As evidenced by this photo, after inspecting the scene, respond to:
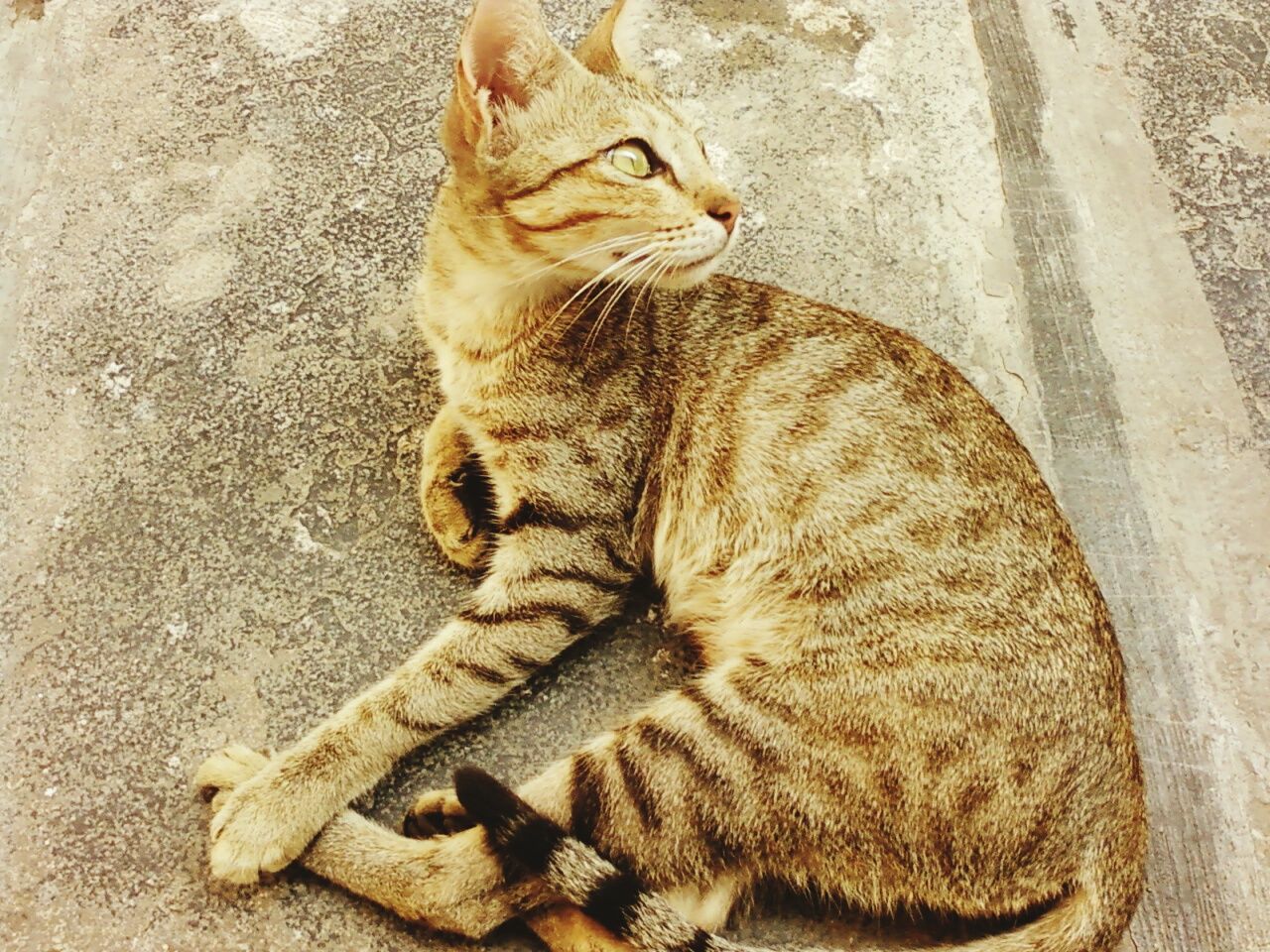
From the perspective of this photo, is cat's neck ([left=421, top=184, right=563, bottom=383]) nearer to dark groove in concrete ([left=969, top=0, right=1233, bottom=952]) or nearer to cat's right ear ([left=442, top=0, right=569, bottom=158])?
cat's right ear ([left=442, top=0, right=569, bottom=158])

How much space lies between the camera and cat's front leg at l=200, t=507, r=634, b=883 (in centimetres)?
190

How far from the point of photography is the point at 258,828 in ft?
6.15

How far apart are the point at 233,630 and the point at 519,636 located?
2.18 feet

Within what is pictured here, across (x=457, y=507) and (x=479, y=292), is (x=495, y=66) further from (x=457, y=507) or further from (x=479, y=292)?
(x=457, y=507)

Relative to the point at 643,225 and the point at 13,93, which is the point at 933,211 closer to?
the point at 643,225

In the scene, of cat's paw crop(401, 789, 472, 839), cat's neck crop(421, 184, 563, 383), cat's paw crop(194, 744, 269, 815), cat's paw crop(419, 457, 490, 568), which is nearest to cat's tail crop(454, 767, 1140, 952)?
cat's paw crop(401, 789, 472, 839)

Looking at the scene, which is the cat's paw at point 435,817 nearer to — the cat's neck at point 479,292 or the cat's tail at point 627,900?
the cat's tail at point 627,900

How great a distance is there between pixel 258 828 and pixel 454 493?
32.7 inches

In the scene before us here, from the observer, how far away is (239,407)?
2475 mm

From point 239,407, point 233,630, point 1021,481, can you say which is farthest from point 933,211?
point 233,630

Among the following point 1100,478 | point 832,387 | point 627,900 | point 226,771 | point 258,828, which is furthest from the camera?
point 1100,478

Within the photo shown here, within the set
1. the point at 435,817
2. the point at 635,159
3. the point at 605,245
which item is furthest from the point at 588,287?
the point at 435,817

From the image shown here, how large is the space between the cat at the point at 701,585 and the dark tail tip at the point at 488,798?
92mm

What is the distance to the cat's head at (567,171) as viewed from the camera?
6.40ft
